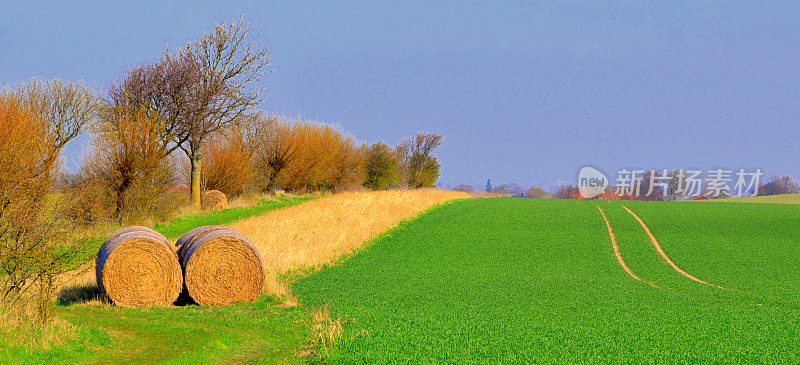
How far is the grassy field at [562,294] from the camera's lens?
10344 millimetres

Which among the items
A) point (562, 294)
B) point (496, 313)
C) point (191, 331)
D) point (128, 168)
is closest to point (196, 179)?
point (128, 168)

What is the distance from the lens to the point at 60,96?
46.6 m

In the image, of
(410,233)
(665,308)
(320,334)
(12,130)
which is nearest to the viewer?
(320,334)

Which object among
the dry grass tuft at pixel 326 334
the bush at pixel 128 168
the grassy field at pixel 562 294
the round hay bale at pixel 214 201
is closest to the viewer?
the dry grass tuft at pixel 326 334

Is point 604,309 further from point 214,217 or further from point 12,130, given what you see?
point 214,217

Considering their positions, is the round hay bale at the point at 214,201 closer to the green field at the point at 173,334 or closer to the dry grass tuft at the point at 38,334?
the green field at the point at 173,334

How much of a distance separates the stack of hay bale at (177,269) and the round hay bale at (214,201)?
27019 mm

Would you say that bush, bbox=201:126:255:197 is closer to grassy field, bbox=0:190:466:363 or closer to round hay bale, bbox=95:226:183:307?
grassy field, bbox=0:190:466:363

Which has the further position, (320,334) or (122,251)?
(122,251)

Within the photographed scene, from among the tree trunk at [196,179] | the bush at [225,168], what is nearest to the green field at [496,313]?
the tree trunk at [196,179]

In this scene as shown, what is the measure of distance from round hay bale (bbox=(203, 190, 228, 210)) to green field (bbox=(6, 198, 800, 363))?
37.5ft

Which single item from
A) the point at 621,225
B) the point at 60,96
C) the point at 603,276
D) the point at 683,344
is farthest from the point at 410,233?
the point at 60,96

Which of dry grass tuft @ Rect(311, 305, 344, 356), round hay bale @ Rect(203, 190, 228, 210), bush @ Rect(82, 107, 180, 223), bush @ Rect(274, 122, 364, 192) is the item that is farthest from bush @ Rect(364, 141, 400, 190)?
dry grass tuft @ Rect(311, 305, 344, 356)

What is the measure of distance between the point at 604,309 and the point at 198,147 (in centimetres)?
3152
